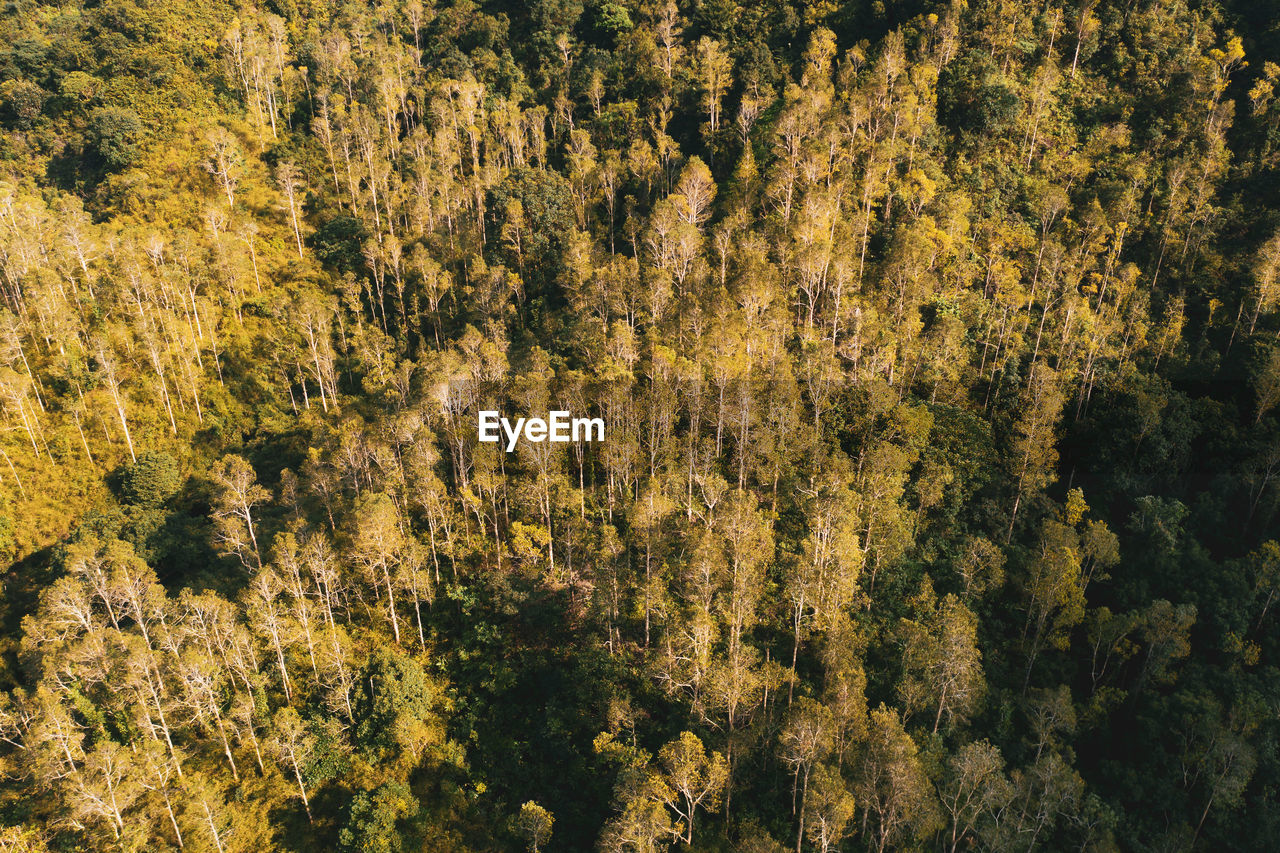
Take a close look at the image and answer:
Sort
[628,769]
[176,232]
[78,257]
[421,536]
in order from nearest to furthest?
[628,769] → [421,536] → [78,257] → [176,232]

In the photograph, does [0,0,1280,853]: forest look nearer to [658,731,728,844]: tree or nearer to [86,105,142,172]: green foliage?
[658,731,728,844]: tree

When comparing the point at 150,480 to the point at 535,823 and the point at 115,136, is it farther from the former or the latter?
the point at 115,136

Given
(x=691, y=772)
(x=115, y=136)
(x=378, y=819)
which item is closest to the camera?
(x=691, y=772)

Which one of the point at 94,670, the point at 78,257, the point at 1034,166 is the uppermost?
the point at 1034,166

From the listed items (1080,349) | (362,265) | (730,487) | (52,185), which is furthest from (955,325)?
(52,185)

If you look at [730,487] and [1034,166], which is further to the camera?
[1034,166]

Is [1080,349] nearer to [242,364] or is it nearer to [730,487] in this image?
[730,487]

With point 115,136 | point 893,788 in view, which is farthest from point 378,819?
point 115,136

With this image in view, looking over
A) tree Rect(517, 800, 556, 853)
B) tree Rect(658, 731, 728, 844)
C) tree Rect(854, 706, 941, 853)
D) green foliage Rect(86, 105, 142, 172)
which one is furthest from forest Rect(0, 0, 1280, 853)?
tree Rect(517, 800, 556, 853)
